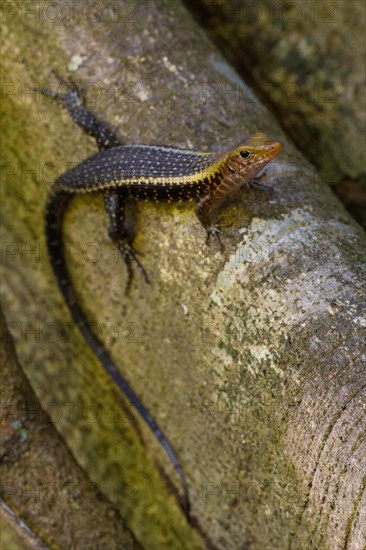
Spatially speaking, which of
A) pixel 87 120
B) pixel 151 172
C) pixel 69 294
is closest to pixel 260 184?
pixel 151 172

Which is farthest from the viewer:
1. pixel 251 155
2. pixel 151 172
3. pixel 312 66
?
pixel 312 66

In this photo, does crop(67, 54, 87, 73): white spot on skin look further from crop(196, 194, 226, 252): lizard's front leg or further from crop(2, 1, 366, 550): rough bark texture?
crop(196, 194, 226, 252): lizard's front leg

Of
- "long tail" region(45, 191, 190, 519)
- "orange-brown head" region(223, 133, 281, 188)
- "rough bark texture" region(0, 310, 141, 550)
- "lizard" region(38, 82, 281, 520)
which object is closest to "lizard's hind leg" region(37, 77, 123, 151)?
"lizard" region(38, 82, 281, 520)

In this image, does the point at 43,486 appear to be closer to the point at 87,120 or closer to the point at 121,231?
the point at 121,231

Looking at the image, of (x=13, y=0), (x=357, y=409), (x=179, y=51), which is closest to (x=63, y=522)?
(x=357, y=409)

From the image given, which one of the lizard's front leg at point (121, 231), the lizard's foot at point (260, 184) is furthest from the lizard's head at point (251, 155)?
the lizard's front leg at point (121, 231)

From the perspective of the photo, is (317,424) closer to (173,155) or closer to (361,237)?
(361,237)

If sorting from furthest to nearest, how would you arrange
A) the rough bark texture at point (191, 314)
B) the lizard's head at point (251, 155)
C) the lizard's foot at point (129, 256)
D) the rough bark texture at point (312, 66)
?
the rough bark texture at point (312, 66), the lizard's foot at point (129, 256), the lizard's head at point (251, 155), the rough bark texture at point (191, 314)

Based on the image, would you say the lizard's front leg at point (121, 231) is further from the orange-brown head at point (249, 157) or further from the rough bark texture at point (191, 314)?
the orange-brown head at point (249, 157)
